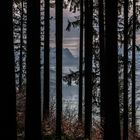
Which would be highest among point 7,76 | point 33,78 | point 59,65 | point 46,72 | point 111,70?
point 7,76

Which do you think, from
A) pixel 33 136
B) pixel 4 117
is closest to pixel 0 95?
pixel 4 117

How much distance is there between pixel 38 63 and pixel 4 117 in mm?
3937

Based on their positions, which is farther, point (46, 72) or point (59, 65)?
point (46, 72)

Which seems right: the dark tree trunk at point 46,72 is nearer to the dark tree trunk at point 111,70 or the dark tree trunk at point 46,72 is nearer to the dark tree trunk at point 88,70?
the dark tree trunk at point 88,70

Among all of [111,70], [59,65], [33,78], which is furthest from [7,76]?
[59,65]

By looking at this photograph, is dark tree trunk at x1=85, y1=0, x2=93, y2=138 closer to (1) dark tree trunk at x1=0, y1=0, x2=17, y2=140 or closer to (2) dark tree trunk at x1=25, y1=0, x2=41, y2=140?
(2) dark tree trunk at x1=25, y1=0, x2=41, y2=140

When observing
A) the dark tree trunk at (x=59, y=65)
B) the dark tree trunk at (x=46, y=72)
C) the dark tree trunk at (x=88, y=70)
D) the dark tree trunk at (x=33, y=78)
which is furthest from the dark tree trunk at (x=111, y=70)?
the dark tree trunk at (x=46, y=72)

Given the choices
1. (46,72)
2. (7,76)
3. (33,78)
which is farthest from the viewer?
(46,72)

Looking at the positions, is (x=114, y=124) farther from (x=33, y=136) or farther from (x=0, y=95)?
(x=0, y=95)

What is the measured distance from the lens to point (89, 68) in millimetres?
24125

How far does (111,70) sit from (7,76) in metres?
4.29

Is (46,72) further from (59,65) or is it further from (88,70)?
(59,65)

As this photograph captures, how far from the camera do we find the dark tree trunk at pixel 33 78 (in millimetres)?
11955

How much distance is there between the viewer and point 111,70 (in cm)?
1234
